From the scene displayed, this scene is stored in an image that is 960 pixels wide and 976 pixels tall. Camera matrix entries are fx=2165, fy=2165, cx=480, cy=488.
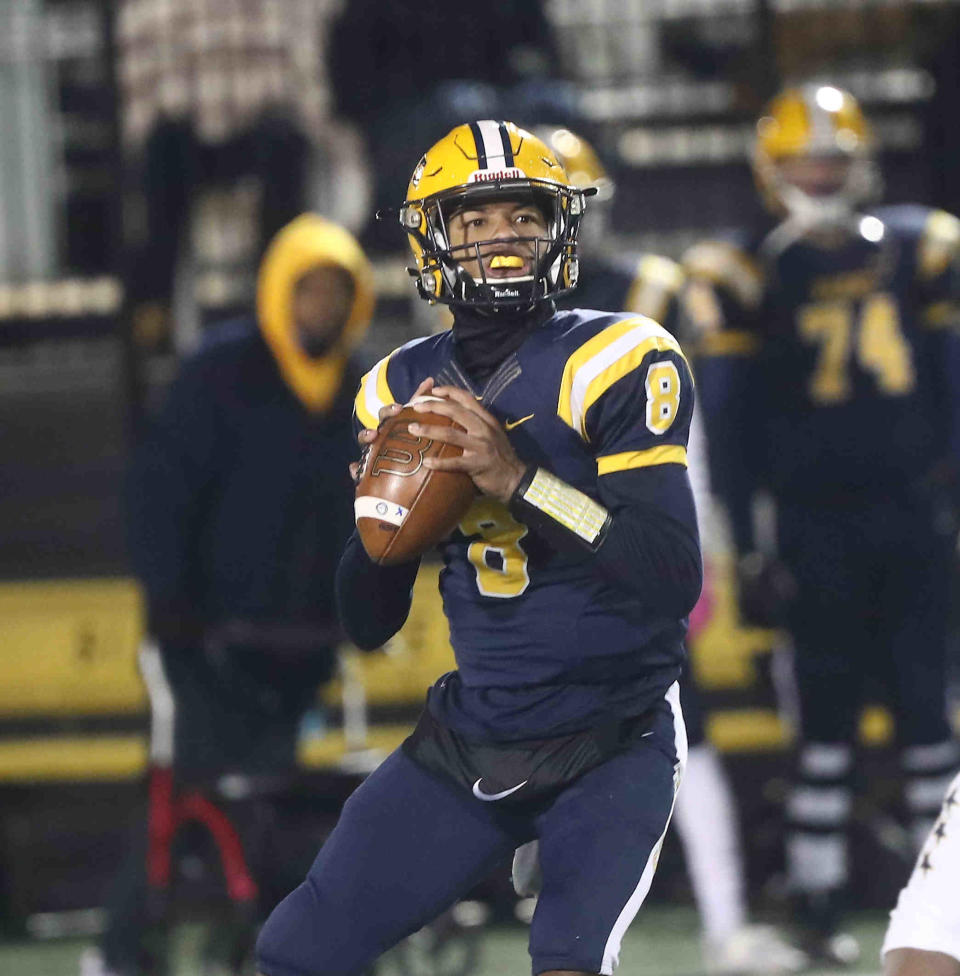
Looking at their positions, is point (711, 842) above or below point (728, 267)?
below

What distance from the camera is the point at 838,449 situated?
5941mm

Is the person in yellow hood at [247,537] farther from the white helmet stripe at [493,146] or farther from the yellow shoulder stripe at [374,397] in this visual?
the white helmet stripe at [493,146]

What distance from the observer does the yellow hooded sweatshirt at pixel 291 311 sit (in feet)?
18.2

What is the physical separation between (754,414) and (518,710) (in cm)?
279

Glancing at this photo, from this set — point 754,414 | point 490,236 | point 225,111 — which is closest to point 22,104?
point 225,111

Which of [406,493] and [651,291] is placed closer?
[406,493]

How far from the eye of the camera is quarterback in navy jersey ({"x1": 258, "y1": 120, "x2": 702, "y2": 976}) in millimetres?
3340

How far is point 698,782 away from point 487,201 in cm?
241

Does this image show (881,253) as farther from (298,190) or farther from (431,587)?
(298,190)

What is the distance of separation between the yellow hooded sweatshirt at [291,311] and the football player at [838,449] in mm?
1017

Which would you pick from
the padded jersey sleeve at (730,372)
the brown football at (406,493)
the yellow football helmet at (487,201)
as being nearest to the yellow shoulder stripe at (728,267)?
the padded jersey sleeve at (730,372)

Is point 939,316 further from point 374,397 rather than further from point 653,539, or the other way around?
point 653,539

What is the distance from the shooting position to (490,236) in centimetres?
357

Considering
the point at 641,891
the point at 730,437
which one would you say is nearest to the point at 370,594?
the point at 641,891
